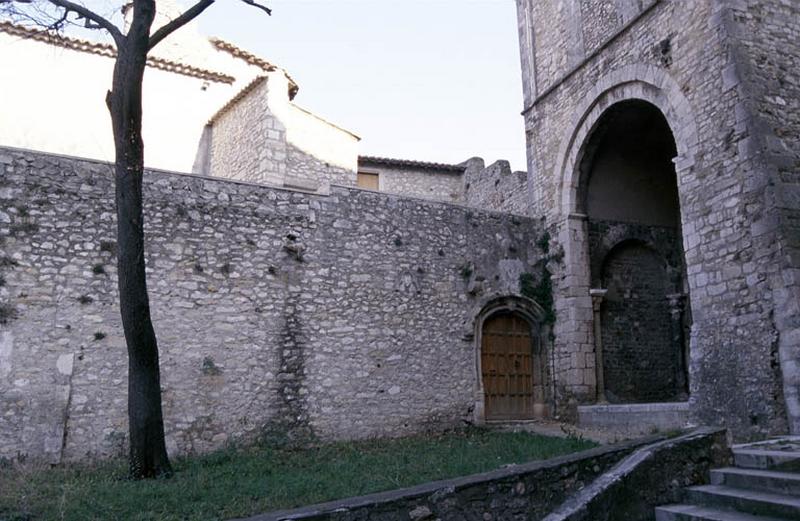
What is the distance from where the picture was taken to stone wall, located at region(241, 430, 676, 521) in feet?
14.3

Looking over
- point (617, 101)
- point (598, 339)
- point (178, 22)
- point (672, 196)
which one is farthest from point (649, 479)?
point (672, 196)

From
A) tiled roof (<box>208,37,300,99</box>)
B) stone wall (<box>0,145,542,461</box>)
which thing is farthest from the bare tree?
tiled roof (<box>208,37,300,99</box>)

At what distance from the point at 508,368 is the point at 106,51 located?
37.0ft

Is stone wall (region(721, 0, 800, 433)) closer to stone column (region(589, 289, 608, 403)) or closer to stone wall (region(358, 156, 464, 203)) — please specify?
stone column (region(589, 289, 608, 403))

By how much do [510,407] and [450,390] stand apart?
4.93ft

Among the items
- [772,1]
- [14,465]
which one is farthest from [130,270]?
[772,1]

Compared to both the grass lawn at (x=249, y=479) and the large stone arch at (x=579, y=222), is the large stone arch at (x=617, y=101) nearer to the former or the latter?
the large stone arch at (x=579, y=222)

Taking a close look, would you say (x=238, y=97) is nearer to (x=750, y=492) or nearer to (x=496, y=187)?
(x=496, y=187)

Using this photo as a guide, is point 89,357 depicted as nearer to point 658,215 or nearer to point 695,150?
point 695,150

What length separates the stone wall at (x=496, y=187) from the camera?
16000 millimetres

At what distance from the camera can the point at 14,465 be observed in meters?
7.84

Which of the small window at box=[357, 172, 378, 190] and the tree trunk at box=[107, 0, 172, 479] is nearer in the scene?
the tree trunk at box=[107, 0, 172, 479]

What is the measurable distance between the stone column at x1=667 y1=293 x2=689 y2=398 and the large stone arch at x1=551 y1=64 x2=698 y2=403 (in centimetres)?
203

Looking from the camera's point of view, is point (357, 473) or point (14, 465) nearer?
point (357, 473)
